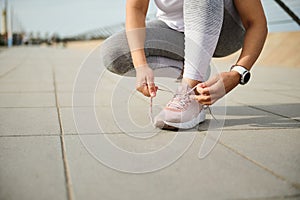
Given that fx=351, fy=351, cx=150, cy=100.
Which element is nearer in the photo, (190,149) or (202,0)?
(190,149)

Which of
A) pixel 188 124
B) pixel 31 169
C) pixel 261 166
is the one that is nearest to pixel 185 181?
pixel 261 166

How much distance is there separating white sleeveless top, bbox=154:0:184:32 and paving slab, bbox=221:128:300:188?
0.72 m

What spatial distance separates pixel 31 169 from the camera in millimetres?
1004

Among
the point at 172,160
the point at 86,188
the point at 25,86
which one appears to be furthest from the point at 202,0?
the point at 25,86

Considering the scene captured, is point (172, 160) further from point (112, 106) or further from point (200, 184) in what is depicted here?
point (112, 106)

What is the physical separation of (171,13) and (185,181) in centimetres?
115

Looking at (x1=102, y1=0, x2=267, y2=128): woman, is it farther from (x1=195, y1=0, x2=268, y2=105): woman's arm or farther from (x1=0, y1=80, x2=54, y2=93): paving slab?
(x1=0, y1=80, x2=54, y2=93): paving slab

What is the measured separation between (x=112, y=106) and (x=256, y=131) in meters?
0.83

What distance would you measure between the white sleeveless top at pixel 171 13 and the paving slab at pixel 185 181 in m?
0.93

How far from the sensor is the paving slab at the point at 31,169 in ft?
2.80

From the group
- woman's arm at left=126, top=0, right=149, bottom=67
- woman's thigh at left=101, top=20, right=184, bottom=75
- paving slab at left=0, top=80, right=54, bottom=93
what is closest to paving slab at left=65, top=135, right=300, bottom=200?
Result: woman's arm at left=126, top=0, right=149, bottom=67

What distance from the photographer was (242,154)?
3.87ft

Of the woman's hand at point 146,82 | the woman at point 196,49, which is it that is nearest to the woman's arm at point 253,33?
the woman at point 196,49

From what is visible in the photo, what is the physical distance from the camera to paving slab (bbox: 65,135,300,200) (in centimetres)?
86
